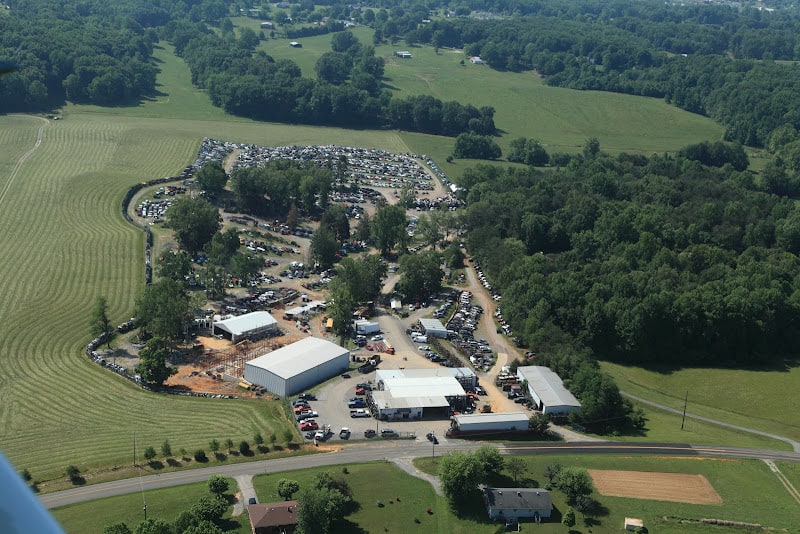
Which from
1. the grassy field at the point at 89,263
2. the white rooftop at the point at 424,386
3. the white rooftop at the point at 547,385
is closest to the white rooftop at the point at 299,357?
the grassy field at the point at 89,263

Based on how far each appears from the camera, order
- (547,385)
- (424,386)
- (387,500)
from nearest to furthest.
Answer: (387,500)
(424,386)
(547,385)

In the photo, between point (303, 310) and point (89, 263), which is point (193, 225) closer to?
point (89, 263)

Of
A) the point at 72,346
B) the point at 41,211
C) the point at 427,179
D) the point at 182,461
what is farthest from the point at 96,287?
the point at 427,179

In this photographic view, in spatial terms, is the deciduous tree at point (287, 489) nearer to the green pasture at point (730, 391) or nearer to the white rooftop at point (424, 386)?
the white rooftop at point (424, 386)

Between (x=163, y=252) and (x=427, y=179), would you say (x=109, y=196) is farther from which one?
(x=427, y=179)

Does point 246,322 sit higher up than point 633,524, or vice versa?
point 633,524

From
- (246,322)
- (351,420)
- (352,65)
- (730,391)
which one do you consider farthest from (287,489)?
(352,65)
